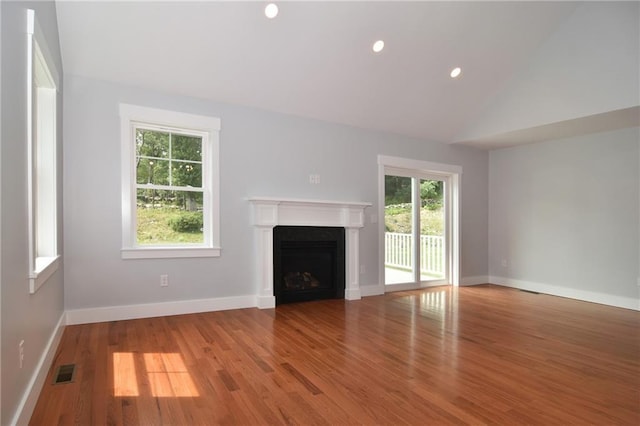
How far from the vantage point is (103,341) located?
316cm

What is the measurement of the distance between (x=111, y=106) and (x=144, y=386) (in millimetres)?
2840

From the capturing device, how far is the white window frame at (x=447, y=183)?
220 inches

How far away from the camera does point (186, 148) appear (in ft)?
14.1

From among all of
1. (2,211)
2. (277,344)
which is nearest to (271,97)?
(277,344)

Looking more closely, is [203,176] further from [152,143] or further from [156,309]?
[156,309]

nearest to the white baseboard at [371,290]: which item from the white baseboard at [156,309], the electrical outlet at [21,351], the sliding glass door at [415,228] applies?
the sliding glass door at [415,228]

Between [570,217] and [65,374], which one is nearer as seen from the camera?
[65,374]

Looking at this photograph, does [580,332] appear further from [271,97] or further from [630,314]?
[271,97]

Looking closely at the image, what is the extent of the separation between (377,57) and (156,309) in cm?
372

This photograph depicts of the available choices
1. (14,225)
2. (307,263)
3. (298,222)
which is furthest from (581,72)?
(14,225)

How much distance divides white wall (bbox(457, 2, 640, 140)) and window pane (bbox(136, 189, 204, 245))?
4.46 meters

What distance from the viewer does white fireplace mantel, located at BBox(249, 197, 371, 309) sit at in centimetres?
446

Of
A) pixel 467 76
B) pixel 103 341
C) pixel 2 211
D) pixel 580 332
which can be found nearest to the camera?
pixel 2 211

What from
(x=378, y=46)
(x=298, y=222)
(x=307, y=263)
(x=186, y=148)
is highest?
(x=378, y=46)
